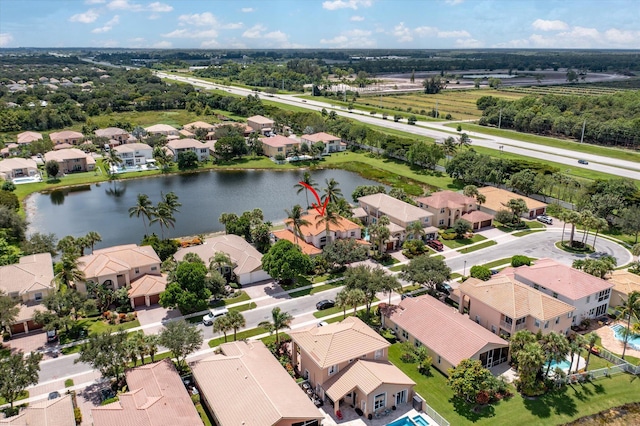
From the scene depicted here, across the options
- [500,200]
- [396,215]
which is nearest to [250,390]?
[396,215]

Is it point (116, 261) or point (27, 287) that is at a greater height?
point (116, 261)

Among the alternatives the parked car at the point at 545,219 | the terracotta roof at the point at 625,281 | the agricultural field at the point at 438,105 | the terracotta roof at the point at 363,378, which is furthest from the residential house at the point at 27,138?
the terracotta roof at the point at 625,281

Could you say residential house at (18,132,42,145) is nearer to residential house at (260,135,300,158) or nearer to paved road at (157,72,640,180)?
residential house at (260,135,300,158)

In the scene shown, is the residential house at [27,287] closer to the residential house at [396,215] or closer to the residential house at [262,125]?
the residential house at [396,215]

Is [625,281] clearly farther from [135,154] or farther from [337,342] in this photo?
[135,154]

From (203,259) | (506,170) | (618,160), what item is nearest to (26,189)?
(203,259)

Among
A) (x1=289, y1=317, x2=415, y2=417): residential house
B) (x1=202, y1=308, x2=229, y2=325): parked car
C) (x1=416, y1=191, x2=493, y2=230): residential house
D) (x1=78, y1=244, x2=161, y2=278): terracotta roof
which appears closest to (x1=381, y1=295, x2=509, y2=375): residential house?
(x1=289, y1=317, x2=415, y2=417): residential house
